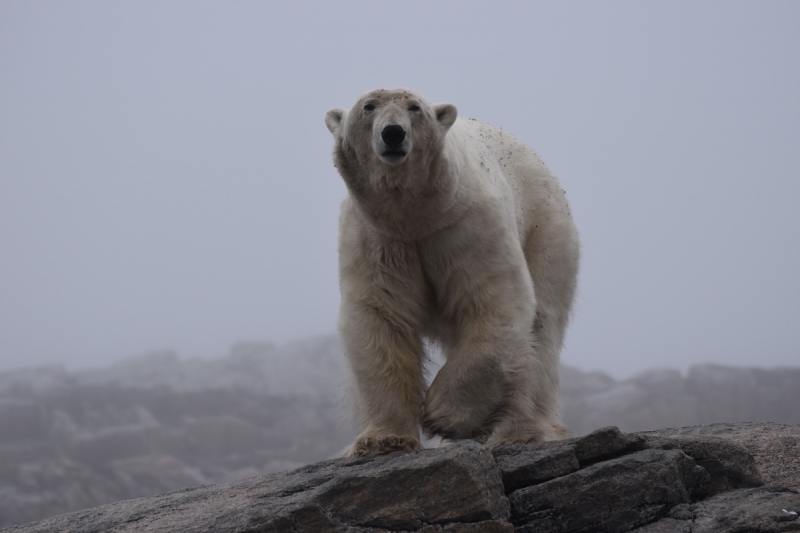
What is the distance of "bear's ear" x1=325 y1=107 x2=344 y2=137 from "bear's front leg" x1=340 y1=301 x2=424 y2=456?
1.05 metres

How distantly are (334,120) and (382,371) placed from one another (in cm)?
155

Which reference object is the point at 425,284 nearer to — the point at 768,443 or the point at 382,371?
the point at 382,371

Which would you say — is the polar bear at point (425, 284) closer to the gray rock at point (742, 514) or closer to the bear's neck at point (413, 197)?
the bear's neck at point (413, 197)

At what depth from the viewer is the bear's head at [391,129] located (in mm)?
5059

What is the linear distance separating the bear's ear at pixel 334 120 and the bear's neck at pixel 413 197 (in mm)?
365

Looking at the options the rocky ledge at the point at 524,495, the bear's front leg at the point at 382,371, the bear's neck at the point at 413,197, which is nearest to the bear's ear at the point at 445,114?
the bear's neck at the point at 413,197

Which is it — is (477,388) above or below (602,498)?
above

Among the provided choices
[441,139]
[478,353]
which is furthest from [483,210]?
[478,353]

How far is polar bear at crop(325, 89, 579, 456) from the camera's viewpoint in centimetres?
526

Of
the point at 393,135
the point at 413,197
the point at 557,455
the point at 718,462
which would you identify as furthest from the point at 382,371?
the point at 718,462

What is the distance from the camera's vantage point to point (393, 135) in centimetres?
503

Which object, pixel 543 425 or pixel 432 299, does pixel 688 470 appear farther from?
pixel 432 299

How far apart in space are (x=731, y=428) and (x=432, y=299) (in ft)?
8.24

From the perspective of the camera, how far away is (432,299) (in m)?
5.71
